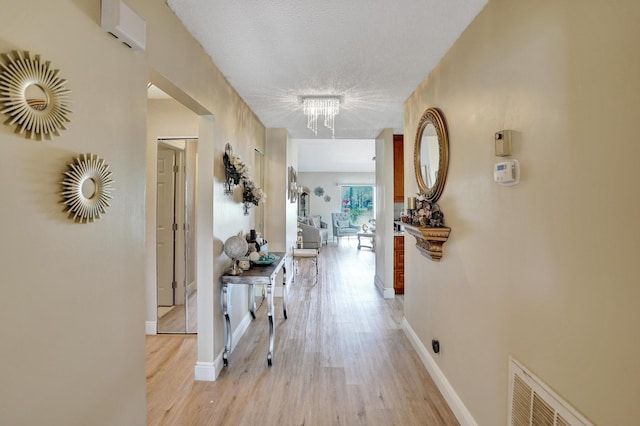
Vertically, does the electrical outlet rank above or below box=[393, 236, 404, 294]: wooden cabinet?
→ below

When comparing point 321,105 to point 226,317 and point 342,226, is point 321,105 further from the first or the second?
point 342,226

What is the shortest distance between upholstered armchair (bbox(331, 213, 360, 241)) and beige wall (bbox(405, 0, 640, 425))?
8773 millimetres

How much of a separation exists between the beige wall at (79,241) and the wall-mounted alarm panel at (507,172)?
1700mm

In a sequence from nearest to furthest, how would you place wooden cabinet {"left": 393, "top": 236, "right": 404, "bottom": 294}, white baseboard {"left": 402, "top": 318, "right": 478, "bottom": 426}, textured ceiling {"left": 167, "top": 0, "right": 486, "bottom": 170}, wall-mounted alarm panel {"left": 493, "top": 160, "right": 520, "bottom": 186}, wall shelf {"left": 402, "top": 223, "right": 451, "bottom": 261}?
1. wall-mounted alarm panel {"left": 493, "top": 160, "right": 520, "bottom": 186}
2. textured ceiling {"left": 167, "top": 0, "right": 486, "bottom": 170}
3. white baseboard {"left": 402, "top": 318, "right": 478, "bottom": 426}
4. wall shelf {"left": 402, "top": 223, "right": 451, "bottom": 261}
5. wooden cabinet {"left": 393, "top": 236, "right": 404, "bottom": 294}

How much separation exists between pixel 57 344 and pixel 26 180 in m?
0.54

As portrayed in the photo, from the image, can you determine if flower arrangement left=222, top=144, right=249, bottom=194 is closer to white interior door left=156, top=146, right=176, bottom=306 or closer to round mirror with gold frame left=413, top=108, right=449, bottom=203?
white interior door left=156, top=146, right=176, bottom=306

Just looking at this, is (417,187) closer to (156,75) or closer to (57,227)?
(156,75)

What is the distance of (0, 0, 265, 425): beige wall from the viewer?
86cm

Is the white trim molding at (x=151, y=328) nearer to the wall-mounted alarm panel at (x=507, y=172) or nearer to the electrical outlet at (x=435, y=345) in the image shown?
the electrical outlet at (x=435, y=345)

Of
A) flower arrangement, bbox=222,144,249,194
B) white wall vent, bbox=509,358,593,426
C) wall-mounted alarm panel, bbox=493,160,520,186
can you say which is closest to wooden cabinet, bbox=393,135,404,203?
flower arrangement, bbox=222,144,249,194

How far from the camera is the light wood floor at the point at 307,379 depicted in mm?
1987

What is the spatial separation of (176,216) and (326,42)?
2.49m

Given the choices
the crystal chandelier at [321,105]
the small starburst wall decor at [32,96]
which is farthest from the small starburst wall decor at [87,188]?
the crystal chandelier at [321,105]

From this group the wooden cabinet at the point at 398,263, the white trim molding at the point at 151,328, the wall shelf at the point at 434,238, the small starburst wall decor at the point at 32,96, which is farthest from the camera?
the wooden cabinet at the point at 398,263
